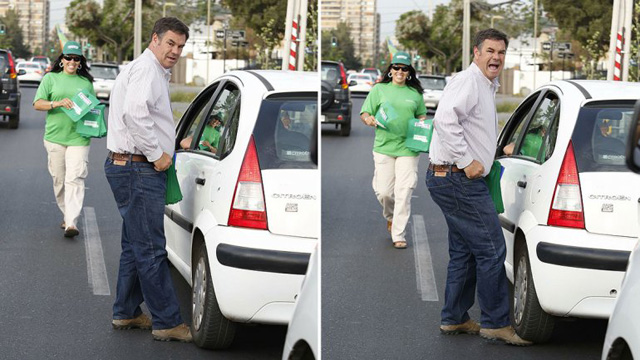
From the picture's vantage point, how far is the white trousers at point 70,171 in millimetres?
8758

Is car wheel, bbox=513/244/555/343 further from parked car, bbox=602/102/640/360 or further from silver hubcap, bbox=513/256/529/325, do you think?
parked car, bbox=602/102/640/360

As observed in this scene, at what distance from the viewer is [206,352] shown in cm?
495

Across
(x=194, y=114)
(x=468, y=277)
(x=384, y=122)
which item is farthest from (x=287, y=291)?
(x=194, y=114)

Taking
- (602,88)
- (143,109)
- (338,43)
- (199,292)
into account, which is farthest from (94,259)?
(338,43)

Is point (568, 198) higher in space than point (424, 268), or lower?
higher

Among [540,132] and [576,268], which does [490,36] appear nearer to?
[540,132]

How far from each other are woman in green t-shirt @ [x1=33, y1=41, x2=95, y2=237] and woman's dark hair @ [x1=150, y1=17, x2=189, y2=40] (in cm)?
358

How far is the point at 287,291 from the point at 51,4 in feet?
6.76

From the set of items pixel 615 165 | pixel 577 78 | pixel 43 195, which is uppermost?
pixel 577 78

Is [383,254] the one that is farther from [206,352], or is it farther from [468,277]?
[206,352]

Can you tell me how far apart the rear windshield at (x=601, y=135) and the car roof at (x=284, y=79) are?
3.85ft

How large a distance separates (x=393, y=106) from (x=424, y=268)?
4.66 ft

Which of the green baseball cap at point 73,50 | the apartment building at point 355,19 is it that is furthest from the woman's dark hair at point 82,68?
the apartment building at point 355,19

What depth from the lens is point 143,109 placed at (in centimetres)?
507
